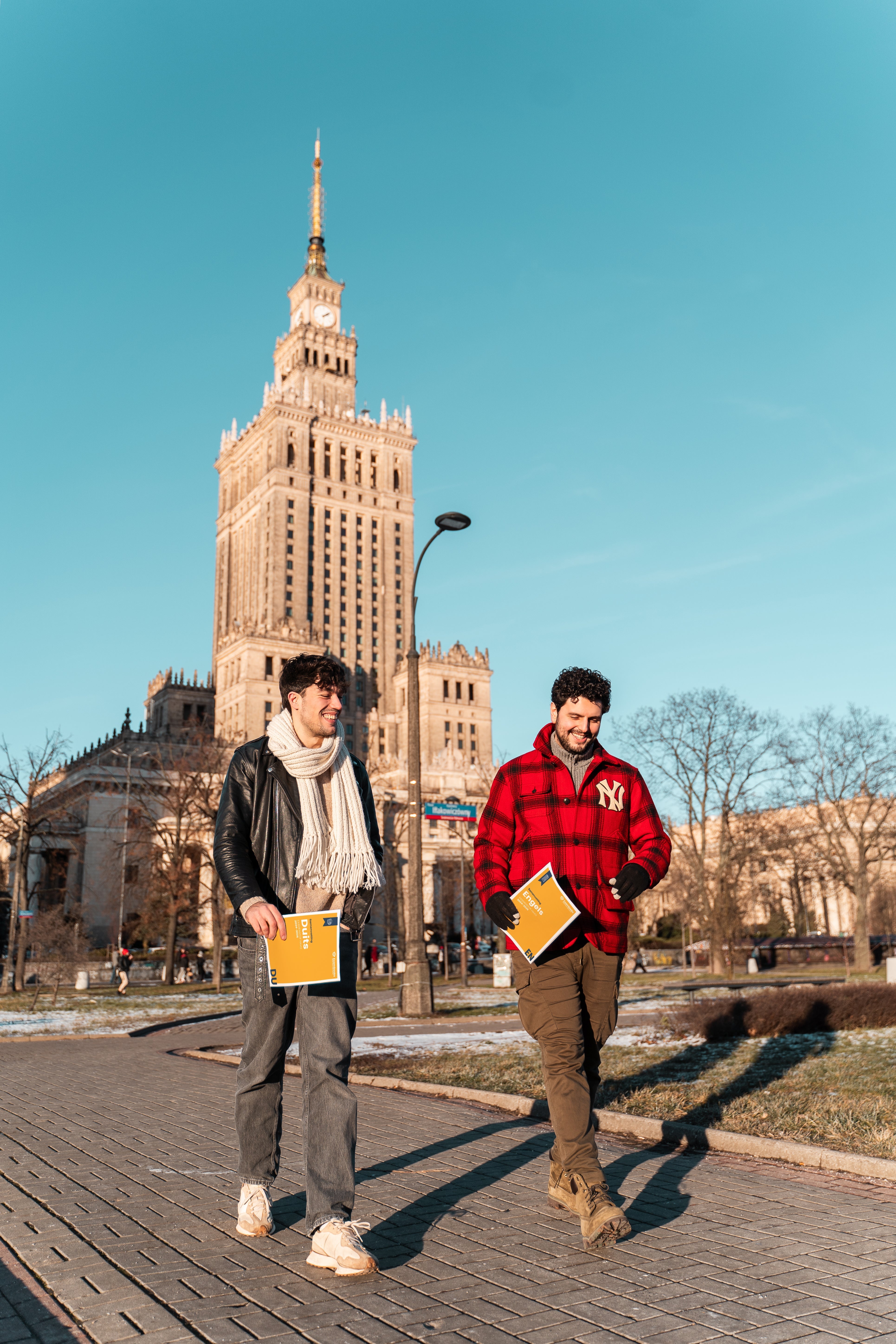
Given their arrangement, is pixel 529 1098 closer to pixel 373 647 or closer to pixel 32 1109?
pixel 32 1109

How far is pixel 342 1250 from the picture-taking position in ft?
12.2

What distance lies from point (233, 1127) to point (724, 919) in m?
31.5

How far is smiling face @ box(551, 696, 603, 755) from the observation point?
15.5 ft

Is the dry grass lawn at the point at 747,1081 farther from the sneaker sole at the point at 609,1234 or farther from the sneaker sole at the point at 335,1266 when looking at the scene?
the sneaker sole at the point at 335,1266

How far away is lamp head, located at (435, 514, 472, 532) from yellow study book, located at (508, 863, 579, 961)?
43.5 feet

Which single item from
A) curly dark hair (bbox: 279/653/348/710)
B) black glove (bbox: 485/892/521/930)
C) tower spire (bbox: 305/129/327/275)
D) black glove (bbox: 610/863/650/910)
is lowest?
black glove (bbox: 485/892/521/930)

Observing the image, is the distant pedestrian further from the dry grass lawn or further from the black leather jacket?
the black leather jacket

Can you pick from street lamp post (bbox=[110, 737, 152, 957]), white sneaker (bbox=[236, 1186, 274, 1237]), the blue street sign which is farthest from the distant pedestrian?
white sneaker (bbox=[236, 1186, 274, 1237])

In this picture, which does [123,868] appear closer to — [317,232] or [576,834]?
[576,834]

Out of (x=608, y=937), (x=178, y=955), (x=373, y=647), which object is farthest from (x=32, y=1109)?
(x=373, y=647)

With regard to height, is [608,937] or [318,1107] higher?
[608,937]

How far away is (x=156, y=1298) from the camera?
3.44 metres

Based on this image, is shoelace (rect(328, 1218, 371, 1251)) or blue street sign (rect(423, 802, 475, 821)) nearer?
shoelace (rect(328, 1218, 371, 1251))

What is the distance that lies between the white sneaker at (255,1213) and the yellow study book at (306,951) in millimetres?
918
